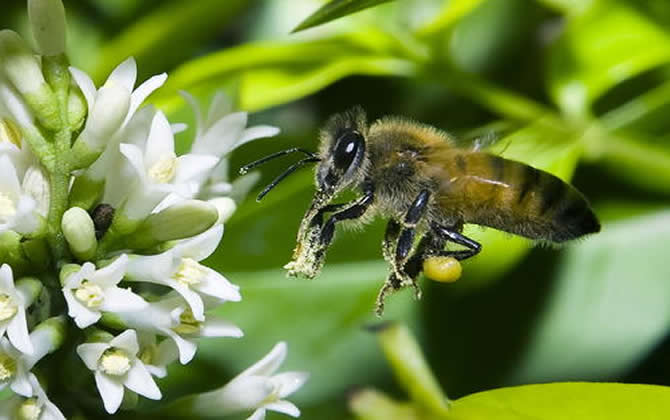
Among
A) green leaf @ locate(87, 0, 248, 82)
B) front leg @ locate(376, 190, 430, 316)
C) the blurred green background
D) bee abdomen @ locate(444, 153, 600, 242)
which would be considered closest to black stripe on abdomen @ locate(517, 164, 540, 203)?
bee abdomen @ locate(444, 153, 600, 242)

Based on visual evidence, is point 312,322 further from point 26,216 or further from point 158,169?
point 26,216

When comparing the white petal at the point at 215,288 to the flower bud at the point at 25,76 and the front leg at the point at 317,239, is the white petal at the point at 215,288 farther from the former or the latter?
the flower bud at the point at 25,76

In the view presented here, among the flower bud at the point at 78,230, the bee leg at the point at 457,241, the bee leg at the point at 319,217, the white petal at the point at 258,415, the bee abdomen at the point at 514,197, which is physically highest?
the bee abdomen at the point at 514,197

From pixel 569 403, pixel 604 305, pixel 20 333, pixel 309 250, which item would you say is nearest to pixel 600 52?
pixel 604 305

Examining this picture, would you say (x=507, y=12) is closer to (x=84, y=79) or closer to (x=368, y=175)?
(x=368, y=175)

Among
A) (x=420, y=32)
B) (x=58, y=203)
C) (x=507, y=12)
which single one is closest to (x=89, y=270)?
(x=58, y=203)

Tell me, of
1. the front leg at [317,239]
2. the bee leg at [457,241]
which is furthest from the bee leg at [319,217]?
the bee leg at [457,241]
